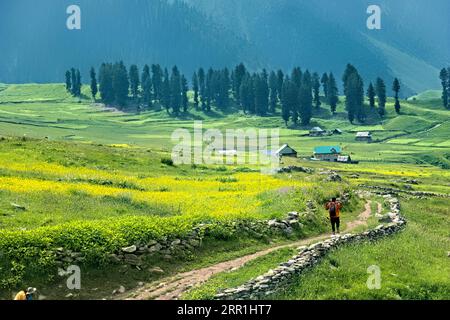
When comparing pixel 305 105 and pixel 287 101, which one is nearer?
pixel 287 101

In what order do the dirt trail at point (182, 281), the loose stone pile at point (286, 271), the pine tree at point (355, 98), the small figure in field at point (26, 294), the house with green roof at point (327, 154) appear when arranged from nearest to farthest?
1. the small figure in field at point (26, 294)
2. the loose stone pile at point (286, 271)
3. the dirt trail at point (182, 281)
4. the house with green roof at point (327, 154)
5. the pine tree at point (355, 98)

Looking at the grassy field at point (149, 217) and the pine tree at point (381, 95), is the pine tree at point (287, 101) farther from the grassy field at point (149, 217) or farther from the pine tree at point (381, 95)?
the grassy field at point (149, 217)

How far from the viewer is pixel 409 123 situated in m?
183

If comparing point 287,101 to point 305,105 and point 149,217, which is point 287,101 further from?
point 149,217

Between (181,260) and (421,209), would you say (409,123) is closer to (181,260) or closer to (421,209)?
(421,209)

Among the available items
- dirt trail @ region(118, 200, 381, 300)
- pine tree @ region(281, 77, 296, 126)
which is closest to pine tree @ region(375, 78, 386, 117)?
pine tree @ region(281, 77, 296, 126)

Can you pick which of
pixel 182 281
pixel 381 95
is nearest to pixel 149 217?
pixel 182 281

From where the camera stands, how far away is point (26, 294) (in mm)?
18984

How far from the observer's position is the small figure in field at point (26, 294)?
60.9ft

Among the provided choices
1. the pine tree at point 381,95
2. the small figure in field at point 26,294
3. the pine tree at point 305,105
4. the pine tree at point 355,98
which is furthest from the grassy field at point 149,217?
the pine tree at point 381,95

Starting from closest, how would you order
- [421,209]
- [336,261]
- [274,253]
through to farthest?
[336,261] → [274,253] → [421,209]

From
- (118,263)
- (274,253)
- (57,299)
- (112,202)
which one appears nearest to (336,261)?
(274,253)

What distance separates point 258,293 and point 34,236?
32.3 feet

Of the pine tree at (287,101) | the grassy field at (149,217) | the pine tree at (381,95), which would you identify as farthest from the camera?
the pine tree at (381,95)
